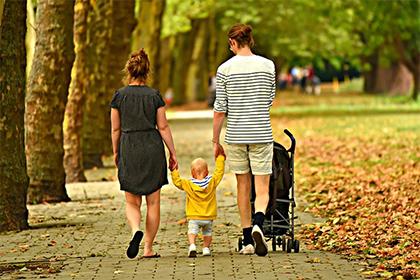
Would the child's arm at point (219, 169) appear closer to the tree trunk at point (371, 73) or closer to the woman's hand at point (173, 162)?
the woman's hand at point (173, 162)

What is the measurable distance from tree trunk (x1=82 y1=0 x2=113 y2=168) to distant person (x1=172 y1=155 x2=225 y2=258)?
41.1ft

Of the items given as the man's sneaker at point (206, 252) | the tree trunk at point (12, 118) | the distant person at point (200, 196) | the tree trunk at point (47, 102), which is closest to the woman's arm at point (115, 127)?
the distant person at point (200, 196)

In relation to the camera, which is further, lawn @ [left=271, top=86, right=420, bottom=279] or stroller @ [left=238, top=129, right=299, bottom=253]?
stroller @ [left=238, top=129, right=299, bottom=253]

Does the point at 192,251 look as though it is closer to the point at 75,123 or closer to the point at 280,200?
the point at 280,200

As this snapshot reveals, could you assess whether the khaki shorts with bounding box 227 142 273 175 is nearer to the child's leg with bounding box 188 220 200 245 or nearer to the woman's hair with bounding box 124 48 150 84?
the child's leg with bounding box 188 220 200 245

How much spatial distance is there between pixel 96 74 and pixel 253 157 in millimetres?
12956

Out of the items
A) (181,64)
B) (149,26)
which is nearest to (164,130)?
(149,26)

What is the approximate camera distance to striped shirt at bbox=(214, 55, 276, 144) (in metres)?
8.83

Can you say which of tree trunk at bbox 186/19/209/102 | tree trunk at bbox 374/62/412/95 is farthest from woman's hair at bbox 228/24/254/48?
tree trunk at bbox 374/62/412/95

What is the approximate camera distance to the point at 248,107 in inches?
348

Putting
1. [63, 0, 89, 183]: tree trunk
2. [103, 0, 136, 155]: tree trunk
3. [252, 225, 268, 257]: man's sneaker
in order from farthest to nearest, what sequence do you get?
[103, 0, 136, 155]: tree trunk, [63, 0, 89, 183]: tree trunk, [252, 225, 268, 257]: man's sneaker

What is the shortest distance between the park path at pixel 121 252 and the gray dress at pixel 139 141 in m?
0.69

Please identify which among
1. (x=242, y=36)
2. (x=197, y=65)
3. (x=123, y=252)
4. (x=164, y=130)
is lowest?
(x=197, y=65)

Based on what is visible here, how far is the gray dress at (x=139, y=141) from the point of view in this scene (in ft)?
29.2
